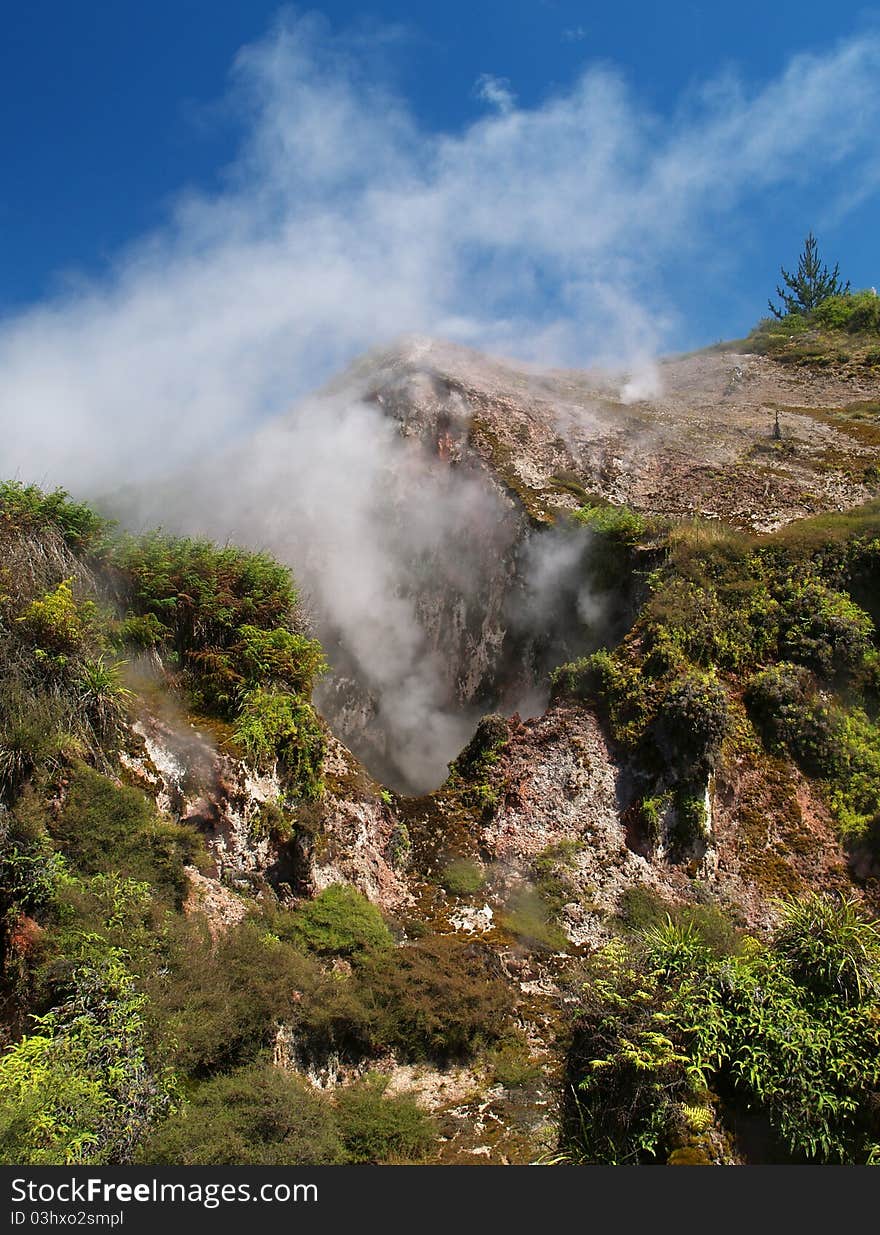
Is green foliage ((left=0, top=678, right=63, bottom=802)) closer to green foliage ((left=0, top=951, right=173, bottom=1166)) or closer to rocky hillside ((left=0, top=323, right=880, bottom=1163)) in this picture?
rocky hillside ((left=0, top=323, right=880, bottom=1163))

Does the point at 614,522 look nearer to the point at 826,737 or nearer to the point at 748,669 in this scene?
the point at 748,669

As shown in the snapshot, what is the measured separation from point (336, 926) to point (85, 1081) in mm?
5461

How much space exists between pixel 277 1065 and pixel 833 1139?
21.8 feet

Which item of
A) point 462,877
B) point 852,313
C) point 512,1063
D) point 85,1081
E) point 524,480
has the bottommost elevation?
point 512,1063

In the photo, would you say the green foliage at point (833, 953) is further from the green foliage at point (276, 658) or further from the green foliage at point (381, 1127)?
the green foliage at point (276, 658)

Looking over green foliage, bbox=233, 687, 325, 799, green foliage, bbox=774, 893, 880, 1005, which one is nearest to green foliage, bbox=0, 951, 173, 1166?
green foliage, bbox=233, 687, 325, 799

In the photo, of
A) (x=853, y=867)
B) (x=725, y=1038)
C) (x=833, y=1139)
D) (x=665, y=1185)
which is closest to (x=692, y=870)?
(x=853, y=867)

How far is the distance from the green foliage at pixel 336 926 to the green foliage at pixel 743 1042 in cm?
423

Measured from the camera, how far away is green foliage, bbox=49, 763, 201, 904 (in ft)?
36.5


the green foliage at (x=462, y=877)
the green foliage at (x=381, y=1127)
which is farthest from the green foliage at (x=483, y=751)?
the green foliage at (x=381, y=1127)

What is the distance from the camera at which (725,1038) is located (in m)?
9.66

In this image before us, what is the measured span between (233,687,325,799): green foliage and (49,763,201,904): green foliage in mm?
2920

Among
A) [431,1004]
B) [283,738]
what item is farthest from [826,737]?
[283,738]

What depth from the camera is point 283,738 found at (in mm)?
15445
